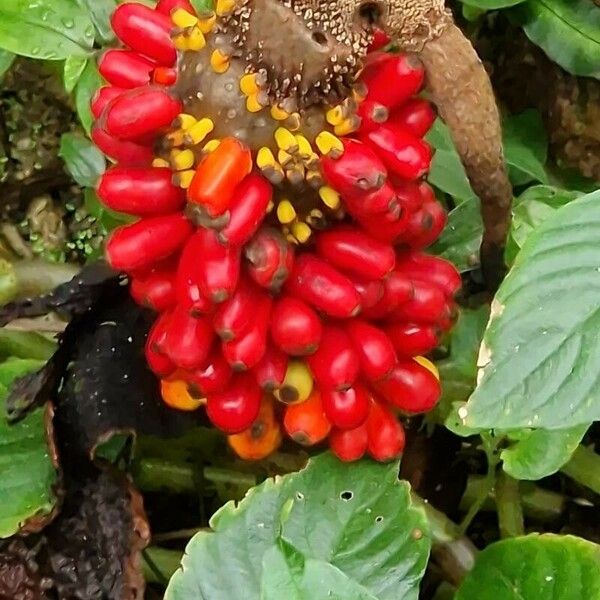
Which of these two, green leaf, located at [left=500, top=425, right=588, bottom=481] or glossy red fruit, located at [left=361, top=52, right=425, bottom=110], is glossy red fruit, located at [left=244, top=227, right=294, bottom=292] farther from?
green leaf, located at [left=500, top=425, right=588, bottom=481]

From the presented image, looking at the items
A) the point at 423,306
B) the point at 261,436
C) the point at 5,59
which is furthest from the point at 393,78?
the point at 5,59

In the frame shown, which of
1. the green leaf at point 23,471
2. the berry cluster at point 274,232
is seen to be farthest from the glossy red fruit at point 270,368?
the green leaf at point 23,471

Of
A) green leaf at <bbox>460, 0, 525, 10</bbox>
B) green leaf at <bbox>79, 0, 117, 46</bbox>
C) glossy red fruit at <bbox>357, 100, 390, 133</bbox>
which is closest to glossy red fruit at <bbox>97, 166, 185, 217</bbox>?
glossy red fruit at <bbox>357, 100, 390, 133</bbox>

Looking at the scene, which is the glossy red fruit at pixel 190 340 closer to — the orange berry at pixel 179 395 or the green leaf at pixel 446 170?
the orange berry at pixel 179 395

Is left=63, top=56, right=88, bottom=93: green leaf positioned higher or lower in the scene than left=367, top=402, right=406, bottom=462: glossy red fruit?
higher

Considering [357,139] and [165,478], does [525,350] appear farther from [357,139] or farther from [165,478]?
[165,478]

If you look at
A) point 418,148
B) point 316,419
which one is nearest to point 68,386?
point 316,419

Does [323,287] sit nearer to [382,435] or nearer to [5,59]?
[382,435]
